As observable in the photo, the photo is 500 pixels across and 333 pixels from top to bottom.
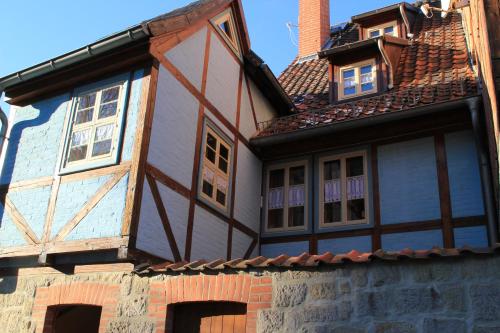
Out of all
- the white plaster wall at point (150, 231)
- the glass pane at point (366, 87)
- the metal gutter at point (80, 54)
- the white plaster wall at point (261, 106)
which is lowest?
the white plaster wall at point (150, 231)

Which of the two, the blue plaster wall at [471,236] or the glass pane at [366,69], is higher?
the glass pane at [366,69]

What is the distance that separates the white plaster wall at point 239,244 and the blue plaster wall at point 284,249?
0.43m

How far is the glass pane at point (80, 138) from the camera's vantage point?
8.34m

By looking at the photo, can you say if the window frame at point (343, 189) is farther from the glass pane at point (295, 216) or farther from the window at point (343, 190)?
the glass pane at point (295, 216)

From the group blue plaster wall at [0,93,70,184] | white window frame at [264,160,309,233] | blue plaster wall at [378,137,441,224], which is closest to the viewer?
blue plaster wall at [0,93,70,184]

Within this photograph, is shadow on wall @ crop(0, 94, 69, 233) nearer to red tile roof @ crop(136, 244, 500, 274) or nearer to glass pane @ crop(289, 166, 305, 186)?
red tile roof @ crop(136, 244, 500, 274)

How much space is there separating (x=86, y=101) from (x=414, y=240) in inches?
233

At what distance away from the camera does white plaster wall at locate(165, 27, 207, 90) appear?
8.84 m

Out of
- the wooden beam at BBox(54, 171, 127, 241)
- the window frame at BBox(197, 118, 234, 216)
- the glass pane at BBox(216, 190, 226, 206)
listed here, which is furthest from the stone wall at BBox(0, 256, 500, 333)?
the glass pane at BBox(216, 190, 226, 206)

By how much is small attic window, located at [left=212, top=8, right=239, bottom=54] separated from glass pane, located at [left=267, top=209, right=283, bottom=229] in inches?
132

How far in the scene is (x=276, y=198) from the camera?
10891 mm

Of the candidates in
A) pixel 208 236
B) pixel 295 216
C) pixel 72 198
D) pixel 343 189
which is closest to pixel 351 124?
pixel 343 189

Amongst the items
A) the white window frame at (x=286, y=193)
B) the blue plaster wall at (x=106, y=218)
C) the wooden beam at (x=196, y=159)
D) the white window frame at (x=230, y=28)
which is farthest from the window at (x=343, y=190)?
the blue plaster wall at (x=106, y=218)

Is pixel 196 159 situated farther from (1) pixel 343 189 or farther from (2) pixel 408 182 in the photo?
(2) pixel 408 182
